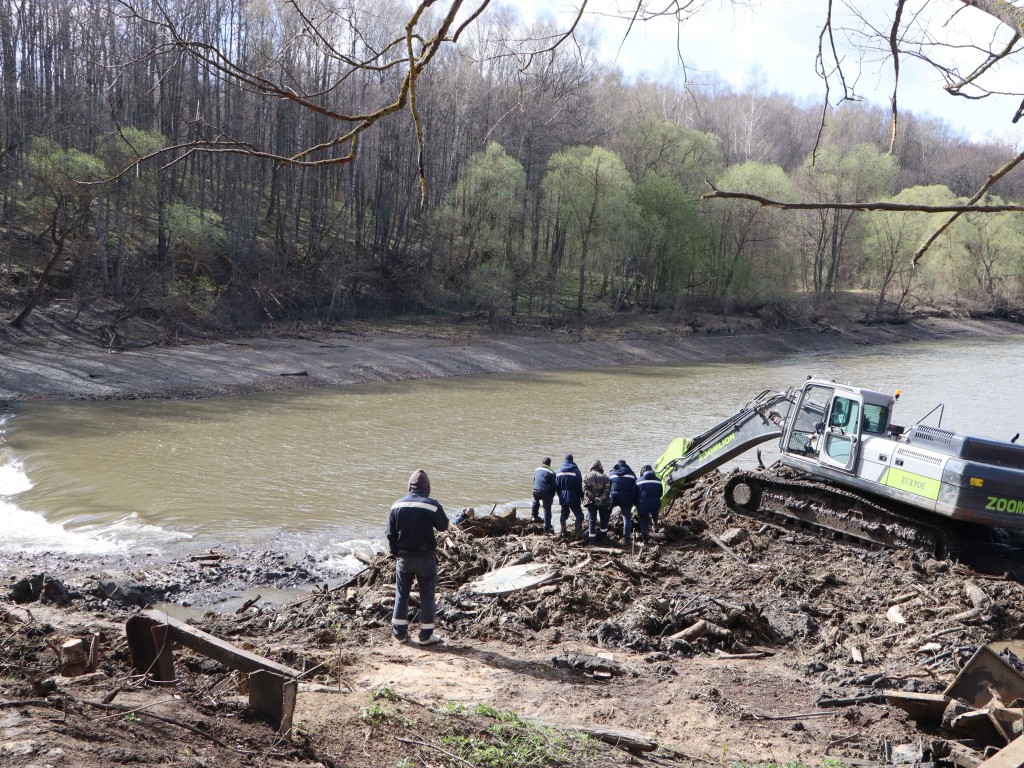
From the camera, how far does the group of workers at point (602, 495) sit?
12555 millimetres

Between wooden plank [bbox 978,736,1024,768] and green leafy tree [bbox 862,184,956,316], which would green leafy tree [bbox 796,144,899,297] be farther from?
wooden plank [bbox 978,736,1024,768]

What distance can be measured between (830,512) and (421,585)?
7.43 metres

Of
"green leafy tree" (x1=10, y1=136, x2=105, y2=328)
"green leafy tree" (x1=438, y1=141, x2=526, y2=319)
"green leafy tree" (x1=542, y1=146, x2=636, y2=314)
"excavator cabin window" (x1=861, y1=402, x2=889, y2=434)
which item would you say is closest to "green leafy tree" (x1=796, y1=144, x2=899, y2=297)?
"green leafy tree" (x1=542, y1=146, x2=636, y2=314)

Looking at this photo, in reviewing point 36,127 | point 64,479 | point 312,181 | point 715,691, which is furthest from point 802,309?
point 715,691

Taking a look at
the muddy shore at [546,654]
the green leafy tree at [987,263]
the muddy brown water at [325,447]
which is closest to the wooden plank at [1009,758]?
the muddy shore at [546,654]

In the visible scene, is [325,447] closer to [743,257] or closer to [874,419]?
[874,419]

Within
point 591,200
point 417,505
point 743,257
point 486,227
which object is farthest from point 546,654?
point 743,257

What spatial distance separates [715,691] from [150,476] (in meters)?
13.6

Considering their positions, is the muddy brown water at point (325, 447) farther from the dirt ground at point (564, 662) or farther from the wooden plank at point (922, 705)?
the wooden plank at point (922, 705)

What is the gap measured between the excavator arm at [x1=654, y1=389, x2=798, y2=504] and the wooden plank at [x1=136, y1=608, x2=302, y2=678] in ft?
31.7

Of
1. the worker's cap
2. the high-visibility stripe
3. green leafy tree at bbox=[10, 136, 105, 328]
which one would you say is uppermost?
green leafy tree at bbox=[10, 136, 105, 328]

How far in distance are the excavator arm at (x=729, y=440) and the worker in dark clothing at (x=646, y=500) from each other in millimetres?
1740

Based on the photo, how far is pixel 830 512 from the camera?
13.2 m

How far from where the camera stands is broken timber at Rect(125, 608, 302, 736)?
202 inches
